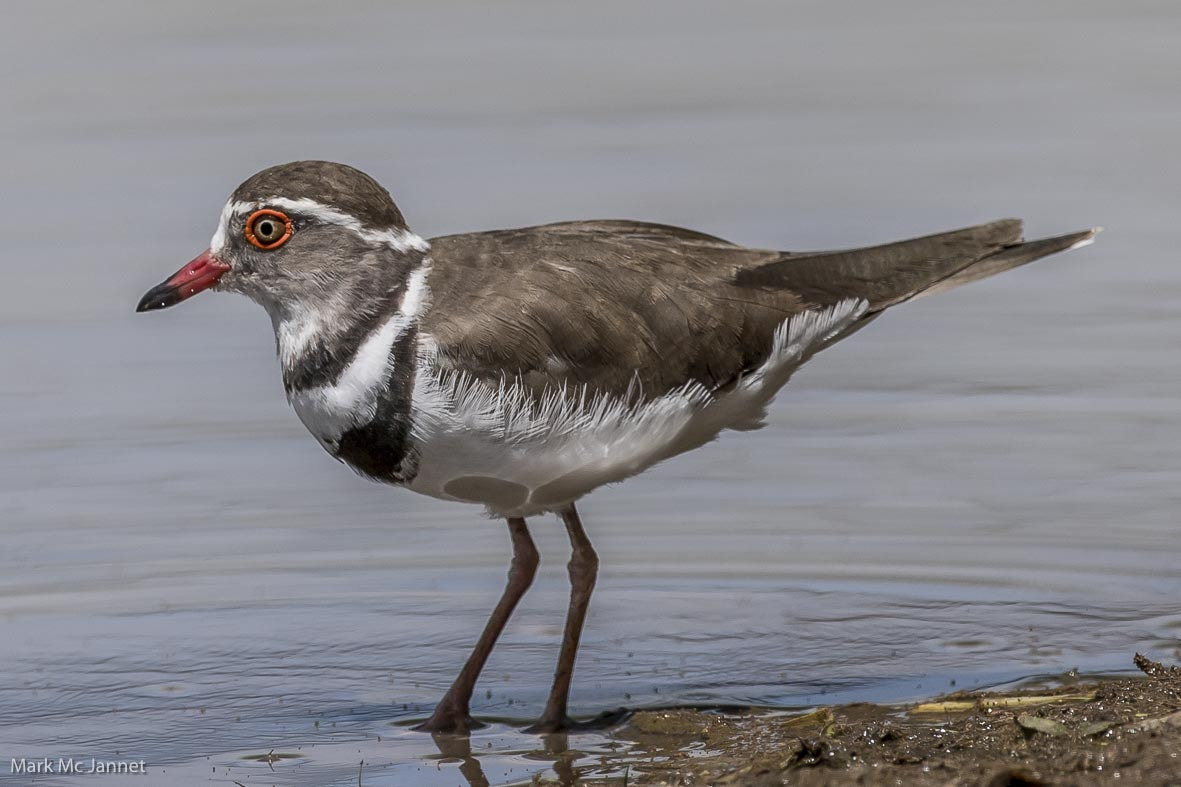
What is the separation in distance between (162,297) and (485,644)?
1989 millimetres

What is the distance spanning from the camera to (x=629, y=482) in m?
11.4

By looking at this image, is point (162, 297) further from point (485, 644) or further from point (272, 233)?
point (485, 644)

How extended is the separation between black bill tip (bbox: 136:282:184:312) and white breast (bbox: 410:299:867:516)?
1246 mm

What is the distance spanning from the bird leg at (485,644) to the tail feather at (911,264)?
1644mm

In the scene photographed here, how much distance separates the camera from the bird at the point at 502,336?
803cm

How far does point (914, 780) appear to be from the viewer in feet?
20.2

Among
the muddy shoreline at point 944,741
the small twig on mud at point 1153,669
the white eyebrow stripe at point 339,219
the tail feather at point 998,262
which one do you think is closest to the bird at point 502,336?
the white eyebrow stripe at point 339,219

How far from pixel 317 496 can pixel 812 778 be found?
546 cm

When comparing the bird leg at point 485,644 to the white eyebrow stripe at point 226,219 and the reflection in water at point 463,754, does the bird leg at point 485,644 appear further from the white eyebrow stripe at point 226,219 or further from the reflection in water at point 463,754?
the white eyebrow stripe at point 226,219

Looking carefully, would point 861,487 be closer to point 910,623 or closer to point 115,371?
point 910,623

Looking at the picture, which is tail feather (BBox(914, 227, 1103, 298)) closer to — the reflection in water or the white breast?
the white breast

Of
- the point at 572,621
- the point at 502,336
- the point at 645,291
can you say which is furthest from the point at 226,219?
the point at 572,621

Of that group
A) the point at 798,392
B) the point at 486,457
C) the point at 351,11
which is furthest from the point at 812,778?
the point at 351,11

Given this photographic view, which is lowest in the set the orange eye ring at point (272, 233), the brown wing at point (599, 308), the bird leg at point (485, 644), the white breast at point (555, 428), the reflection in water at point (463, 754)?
the reflection in water at point (463, 754)
